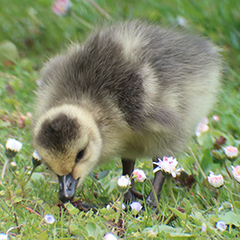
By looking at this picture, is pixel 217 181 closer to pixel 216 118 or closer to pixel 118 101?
pixel 118 101

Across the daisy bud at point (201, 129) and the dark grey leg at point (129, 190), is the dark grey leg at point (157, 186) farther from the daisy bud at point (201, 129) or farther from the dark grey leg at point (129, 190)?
the daisy bud at point (201, 129)

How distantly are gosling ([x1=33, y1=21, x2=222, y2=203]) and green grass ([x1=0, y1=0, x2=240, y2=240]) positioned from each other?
0.16m

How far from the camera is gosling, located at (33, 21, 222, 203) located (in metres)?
1.63

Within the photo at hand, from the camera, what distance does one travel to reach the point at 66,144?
1578 mm

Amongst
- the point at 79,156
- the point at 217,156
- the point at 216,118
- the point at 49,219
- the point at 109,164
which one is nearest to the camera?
the point at 49,219

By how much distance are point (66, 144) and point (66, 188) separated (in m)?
0.18

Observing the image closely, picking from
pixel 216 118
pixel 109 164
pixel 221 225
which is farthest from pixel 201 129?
pixel 221 225

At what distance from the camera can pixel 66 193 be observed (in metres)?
1.61

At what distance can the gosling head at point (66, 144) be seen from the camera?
159cm

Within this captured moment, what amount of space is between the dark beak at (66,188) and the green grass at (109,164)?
7 centimetres

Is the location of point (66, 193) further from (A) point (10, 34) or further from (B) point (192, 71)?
(A) point (10, 34)

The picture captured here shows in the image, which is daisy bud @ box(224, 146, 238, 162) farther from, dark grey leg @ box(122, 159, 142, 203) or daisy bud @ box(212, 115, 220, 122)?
daisy bud @ box(212, 115, 220, 122)

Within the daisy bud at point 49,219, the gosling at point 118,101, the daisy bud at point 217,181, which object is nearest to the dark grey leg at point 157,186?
the gosling at point 118,101

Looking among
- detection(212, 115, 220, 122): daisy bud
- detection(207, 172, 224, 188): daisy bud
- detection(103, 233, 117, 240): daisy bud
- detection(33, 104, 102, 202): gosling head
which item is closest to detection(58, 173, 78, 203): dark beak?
detection(33, 104, 102, 202): gosling head
